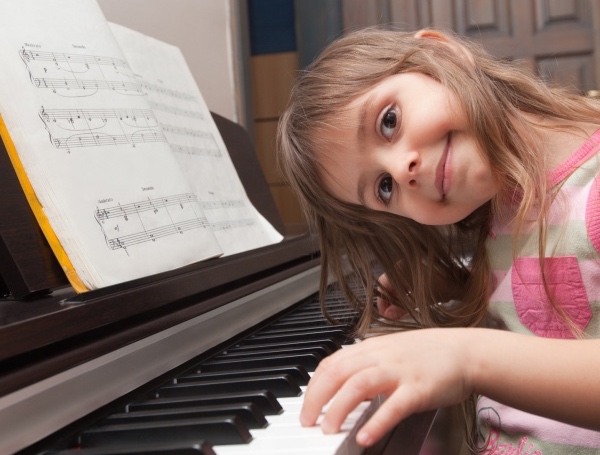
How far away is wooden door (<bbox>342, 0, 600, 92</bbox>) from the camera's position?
3.54 metres

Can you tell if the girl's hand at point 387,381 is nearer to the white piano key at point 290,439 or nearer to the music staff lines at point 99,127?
the white piano key at point 290,439

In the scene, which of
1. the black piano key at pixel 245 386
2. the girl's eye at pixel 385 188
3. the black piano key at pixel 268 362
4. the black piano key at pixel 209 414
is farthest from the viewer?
the girl's eye at pixel 385 188

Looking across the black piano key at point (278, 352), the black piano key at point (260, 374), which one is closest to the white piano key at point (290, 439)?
the black piano key at point (260, 374)

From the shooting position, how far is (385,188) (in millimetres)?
1318

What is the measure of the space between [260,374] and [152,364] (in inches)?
5.5

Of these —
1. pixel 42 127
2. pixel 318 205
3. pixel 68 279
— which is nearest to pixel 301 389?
pixel 68 279

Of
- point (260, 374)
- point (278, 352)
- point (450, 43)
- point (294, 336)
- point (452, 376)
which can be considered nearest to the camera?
point (452, 376)

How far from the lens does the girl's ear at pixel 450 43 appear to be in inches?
55.0

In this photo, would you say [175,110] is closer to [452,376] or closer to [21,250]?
[21,250]

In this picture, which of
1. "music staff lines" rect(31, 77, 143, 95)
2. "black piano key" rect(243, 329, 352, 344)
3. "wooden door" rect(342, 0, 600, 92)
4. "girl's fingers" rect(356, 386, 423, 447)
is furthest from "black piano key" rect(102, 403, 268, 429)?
Answer: "wooden door" rect(342, 0, 600, 92)

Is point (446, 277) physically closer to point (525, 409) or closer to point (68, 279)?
point (525, 409)

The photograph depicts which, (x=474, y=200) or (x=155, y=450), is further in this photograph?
(x=474, y=200)

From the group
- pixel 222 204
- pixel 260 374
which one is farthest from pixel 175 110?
pixel 260 374

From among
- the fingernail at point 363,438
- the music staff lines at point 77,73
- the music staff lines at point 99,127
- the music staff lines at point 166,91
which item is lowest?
the fingernail at point 363,438
